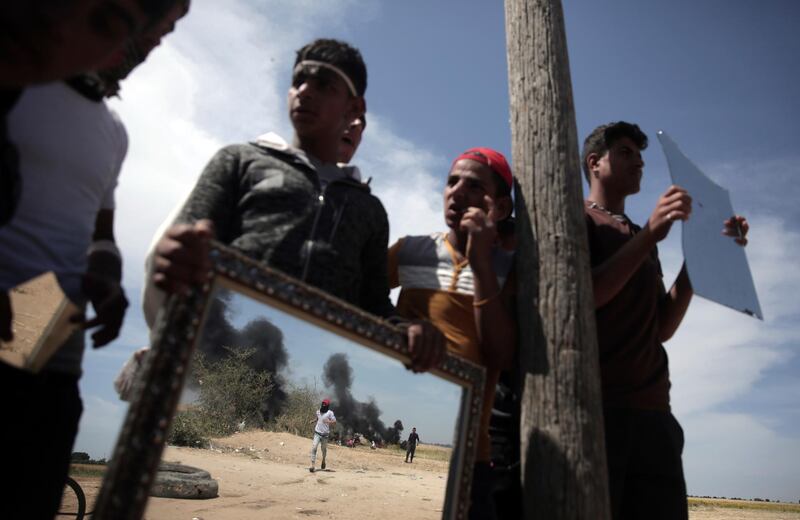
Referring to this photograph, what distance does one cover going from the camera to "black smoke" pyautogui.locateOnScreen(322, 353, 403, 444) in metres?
1.96

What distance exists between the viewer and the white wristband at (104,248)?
5.72 ft

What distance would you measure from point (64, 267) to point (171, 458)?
0.64m

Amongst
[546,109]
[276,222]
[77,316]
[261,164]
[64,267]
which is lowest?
[77,316]

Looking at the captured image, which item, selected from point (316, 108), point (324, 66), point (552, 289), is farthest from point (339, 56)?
point (552, 289)

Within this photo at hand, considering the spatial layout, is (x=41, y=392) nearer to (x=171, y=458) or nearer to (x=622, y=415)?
(x=171, y=458)

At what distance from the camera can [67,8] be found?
0.88m

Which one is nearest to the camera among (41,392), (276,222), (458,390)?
(41,392)

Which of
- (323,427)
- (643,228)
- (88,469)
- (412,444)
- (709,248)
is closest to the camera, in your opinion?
(88,469)

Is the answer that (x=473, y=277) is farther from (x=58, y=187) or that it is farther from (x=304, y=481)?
(x=58, y=187)

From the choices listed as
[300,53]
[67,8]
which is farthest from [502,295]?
[67,8]

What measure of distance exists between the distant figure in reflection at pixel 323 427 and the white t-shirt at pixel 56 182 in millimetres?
905

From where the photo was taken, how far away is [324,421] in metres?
2.04

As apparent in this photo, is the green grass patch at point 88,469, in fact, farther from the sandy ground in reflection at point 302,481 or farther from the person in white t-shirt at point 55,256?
the sandy ground in reflection at point 302,481

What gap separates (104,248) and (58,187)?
0.87 feet
